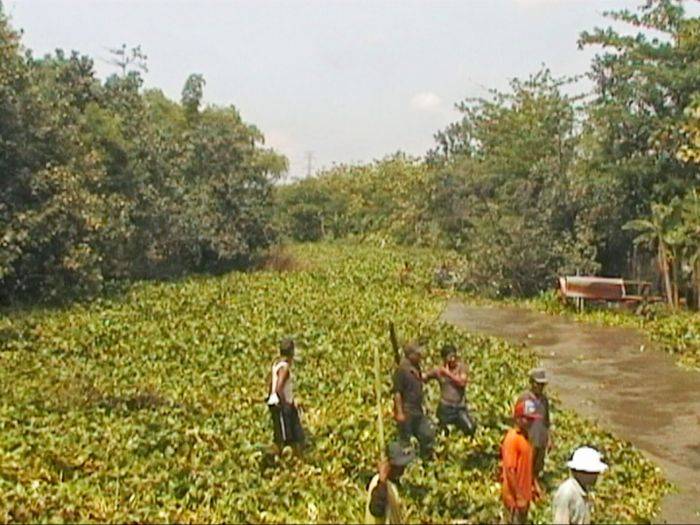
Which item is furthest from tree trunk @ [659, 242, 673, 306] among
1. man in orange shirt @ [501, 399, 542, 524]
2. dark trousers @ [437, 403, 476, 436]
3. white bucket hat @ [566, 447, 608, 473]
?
white bucket hat @ [566, 447, 608, 473]

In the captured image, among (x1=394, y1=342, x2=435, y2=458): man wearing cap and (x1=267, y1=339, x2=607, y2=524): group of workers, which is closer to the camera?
(x1=267, y1=339, x2=607, y2=524): group of workers

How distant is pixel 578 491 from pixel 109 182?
27.0 meters

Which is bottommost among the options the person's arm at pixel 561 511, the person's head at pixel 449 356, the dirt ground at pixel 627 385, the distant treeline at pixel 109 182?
the dirt ground at pixel 627 385

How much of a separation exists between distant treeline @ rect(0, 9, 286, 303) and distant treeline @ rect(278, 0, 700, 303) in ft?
33.8

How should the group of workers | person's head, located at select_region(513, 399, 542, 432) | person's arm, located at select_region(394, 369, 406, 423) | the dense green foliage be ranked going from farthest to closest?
person's arm, located at select_region(394, 369, 406, 423), the dense green foliage, person's head, located at select_region(513, 399, 542, 432), the group of workers

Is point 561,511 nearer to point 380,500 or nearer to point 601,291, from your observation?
point 380,500

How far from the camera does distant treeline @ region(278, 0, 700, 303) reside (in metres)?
26.0

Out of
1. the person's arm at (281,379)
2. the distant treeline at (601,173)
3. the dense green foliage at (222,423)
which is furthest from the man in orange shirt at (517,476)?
the distant treeline at (601,173)

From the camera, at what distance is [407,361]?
10.8 m

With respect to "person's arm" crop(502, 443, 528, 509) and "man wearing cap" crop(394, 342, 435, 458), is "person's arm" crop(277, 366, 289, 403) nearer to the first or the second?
"man wearing cap" crop(394, 342, 435, 458)

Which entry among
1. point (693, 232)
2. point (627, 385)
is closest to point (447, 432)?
point (627, 385)

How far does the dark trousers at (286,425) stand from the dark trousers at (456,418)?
75.5 inches

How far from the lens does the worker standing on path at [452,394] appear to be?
1163 cm

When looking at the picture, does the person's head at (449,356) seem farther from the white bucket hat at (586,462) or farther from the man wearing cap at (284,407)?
the white bucket hat at (586,462)
